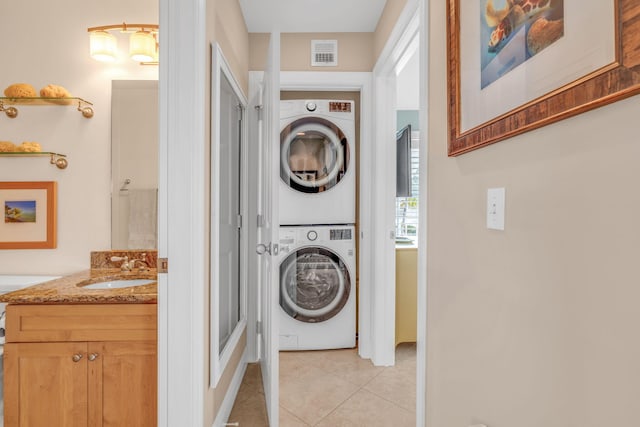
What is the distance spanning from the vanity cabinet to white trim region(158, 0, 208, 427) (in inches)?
8.7

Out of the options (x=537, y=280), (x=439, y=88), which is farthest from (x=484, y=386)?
(x=439, y=88)

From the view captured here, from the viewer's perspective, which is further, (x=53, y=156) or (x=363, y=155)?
(x=363, y=155)

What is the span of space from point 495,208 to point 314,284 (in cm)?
201

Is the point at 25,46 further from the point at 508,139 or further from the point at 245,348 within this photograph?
the point at 508,139

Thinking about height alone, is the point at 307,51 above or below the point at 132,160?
above

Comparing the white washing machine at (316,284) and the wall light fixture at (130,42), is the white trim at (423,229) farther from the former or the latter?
the wall light fixture at (130,42)

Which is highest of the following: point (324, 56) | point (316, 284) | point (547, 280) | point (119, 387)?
point (324, 56)

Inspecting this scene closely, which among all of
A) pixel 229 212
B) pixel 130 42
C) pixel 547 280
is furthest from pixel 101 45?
pixel 547 280

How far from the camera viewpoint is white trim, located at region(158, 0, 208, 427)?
132 centimetres

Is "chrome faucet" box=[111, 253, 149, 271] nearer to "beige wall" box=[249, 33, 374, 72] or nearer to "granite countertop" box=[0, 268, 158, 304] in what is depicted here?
"granite countertop" box=[0, 268, 158, 304]

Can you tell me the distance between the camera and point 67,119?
209cm

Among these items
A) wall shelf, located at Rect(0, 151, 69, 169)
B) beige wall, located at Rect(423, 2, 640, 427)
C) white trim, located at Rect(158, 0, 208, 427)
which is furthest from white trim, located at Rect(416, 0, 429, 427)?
wall shelf, located at Rect(0, 151, 69, 169)

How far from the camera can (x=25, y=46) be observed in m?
2.07

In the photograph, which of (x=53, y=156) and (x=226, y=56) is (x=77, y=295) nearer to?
(x=53, y=156)
